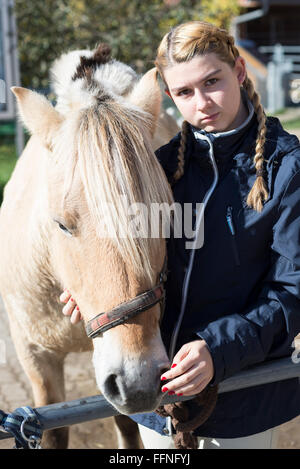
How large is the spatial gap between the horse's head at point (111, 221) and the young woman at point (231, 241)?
12cm

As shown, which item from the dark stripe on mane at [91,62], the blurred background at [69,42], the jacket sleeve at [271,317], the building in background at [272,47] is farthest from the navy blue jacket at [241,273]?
the building in background at [272,47]

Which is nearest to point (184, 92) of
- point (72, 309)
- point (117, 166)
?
point (117, 166)

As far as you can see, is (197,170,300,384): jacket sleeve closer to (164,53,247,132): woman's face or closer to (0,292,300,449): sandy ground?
(164,53,247,132): woman's face

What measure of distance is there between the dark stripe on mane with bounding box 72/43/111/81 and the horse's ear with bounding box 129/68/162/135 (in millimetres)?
193

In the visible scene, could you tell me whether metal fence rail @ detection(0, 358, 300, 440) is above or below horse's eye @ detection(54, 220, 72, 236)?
below

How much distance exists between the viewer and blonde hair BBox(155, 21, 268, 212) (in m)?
1.57

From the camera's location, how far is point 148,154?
64.2 inches

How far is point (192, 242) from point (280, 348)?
431 mm

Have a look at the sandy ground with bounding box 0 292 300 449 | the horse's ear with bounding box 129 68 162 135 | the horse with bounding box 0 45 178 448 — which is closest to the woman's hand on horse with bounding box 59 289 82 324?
the horse with bounding box 0 45 178 448

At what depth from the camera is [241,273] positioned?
65.2 inches

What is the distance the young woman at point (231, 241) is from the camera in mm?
1524

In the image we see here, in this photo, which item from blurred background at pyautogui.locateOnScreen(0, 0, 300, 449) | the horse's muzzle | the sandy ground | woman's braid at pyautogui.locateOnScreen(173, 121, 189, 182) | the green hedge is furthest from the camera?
the green hedge

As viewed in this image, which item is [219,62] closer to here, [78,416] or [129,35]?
[78,416]

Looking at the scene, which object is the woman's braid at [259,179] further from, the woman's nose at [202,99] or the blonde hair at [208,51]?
the woman's nose at [202,99]
